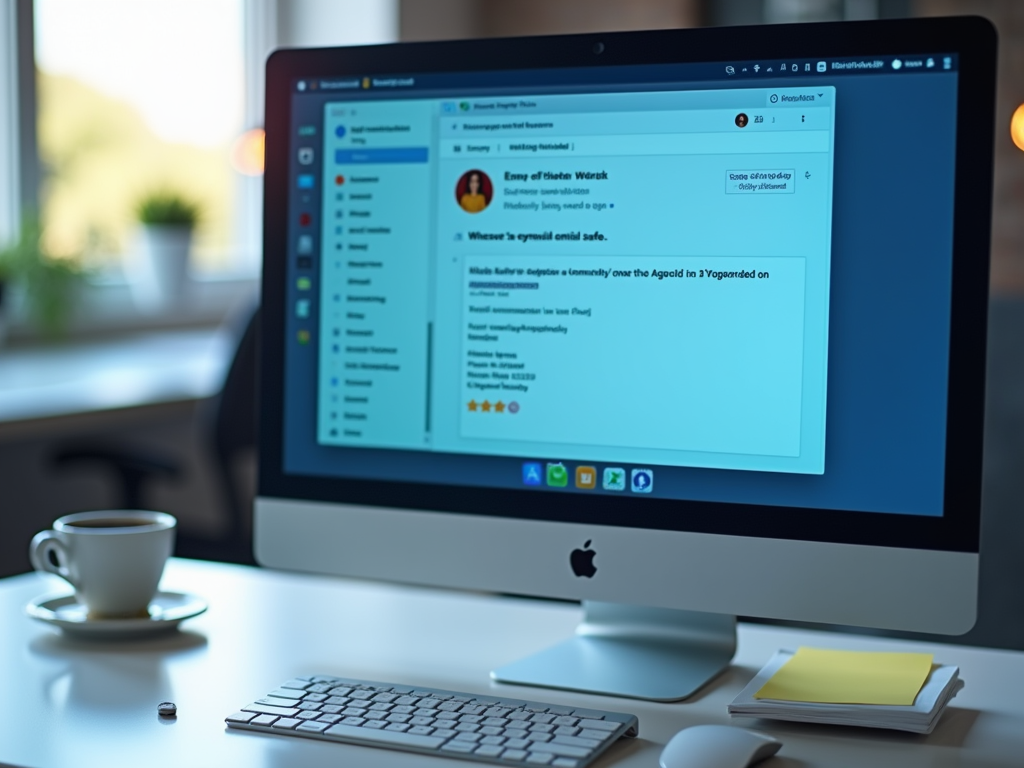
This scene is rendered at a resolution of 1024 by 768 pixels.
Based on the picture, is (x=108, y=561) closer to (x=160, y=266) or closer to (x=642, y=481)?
(x=642, y=481)

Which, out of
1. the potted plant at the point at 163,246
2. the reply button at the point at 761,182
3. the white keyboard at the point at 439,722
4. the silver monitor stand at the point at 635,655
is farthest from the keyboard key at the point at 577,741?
the potted plant at the point at 163,246

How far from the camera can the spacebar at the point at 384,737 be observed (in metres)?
0.78

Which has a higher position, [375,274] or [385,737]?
[375,274]

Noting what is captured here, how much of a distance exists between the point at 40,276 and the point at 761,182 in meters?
2.25

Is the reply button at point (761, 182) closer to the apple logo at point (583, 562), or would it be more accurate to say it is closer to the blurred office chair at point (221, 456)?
the apple logo at point (583, 562)

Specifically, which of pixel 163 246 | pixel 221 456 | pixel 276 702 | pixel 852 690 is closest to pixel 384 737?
pixel 276 702

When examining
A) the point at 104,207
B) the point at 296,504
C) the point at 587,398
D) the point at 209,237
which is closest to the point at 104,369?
the point at 104,207

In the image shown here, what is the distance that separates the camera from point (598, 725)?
806mm

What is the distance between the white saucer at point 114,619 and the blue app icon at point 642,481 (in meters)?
0.42

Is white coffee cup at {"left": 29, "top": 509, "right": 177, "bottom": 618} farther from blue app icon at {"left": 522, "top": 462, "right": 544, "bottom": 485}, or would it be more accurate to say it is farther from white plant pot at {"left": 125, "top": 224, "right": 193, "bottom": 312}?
white plant pot at {"left": 125, "top": 224, "right": 193, "bottom": 312}

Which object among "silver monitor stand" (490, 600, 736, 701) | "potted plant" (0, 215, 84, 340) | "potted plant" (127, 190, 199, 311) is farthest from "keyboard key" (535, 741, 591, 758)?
"potted plant" (127, 190, 199, 311)

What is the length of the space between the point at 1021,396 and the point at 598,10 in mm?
2554

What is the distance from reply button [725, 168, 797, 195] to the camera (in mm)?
891

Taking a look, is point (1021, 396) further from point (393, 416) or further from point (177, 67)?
point (177, 67)
